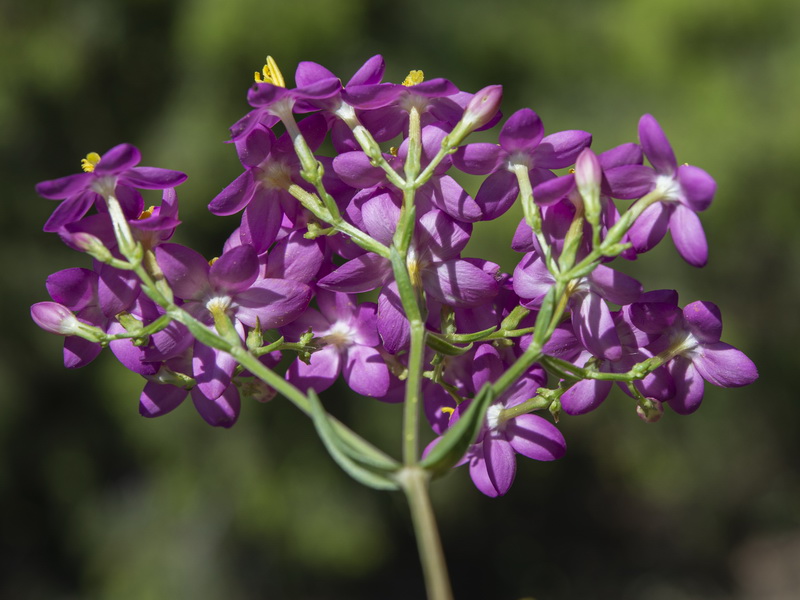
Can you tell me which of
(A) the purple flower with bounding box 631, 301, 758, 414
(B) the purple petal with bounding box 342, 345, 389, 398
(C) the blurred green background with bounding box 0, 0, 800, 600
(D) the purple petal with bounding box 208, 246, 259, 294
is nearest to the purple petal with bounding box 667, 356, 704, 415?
(A) the purple flower with bounding box 631, 301, 758, 414

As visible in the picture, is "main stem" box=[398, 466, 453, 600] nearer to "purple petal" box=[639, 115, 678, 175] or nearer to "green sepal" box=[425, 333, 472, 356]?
"green sepal" box=[425, 333, 472, 356]

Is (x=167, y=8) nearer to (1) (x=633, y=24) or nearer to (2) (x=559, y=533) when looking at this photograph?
(1) (x=633, y=24)

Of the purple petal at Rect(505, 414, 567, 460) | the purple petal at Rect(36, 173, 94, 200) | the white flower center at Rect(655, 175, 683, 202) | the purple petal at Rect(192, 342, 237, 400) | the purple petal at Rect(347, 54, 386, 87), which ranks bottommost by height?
the purple petal at Rect(505, 414, 567, 460)

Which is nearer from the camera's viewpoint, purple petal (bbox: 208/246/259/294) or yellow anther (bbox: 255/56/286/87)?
purple petal (bbox: 208/246/259/294)

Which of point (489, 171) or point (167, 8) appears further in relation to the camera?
point (167, 8)

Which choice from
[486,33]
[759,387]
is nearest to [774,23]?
[486,33]

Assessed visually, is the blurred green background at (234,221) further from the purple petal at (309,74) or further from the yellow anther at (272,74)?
the purple petal at (309,74)
